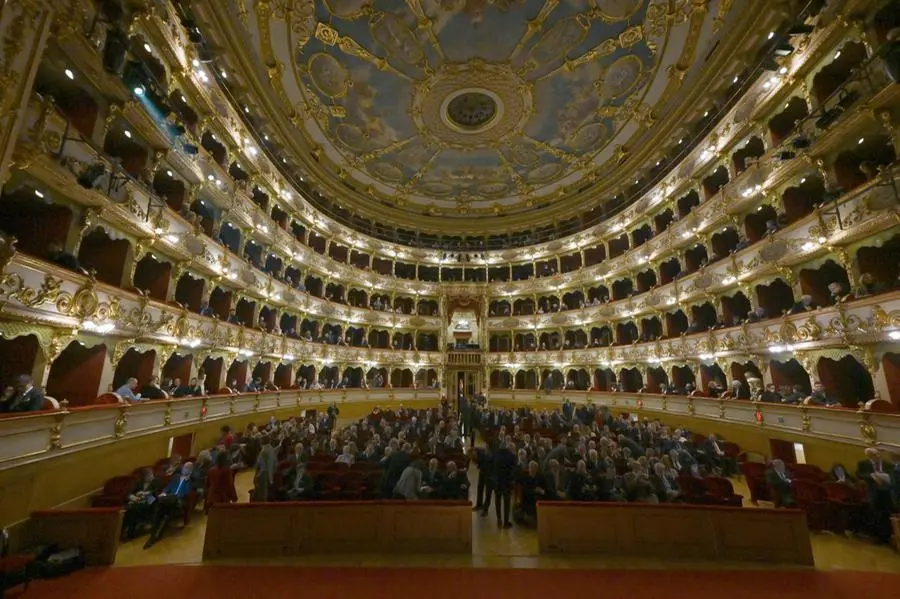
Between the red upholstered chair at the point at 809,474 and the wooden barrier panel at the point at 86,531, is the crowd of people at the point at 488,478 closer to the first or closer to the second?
the red upholstered chair at the point at 809,474

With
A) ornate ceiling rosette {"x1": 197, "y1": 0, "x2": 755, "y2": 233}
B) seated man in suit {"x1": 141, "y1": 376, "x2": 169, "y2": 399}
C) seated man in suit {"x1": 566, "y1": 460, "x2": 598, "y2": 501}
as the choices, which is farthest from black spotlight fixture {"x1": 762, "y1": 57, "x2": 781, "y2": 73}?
seated man in suit {"x1": 141, "y1": 376, "x2": 169, "y2": 399}

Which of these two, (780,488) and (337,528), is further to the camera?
(780,488)

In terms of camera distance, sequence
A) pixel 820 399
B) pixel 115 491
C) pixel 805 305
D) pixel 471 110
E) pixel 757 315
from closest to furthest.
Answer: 1. pixel 115 491
2. pixel 820 399
3. pixel 805 305
4. pixel 757 315
5. pixel 471 110

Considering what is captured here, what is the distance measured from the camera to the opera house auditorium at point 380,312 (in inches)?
226

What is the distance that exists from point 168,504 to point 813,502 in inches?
483

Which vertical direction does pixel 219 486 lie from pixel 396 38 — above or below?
below

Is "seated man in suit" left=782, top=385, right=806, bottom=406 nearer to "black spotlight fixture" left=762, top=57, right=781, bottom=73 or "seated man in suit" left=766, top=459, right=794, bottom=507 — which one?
"seated man in suit" left=766, top=459, right=794, bottom=507

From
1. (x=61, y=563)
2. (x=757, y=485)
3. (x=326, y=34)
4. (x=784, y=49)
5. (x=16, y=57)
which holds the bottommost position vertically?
(x=61, y=563)

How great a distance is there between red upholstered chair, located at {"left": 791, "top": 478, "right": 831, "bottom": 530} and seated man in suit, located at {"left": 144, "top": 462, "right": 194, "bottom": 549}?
11.9 m

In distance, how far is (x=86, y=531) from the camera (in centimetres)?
552

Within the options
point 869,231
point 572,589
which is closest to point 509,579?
point 572,589

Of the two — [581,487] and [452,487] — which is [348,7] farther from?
[581,487]

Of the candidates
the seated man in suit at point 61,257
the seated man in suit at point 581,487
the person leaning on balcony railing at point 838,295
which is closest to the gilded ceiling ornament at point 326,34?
the seated man in suit at point 61,257

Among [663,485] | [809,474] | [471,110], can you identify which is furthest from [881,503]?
[471,110]
